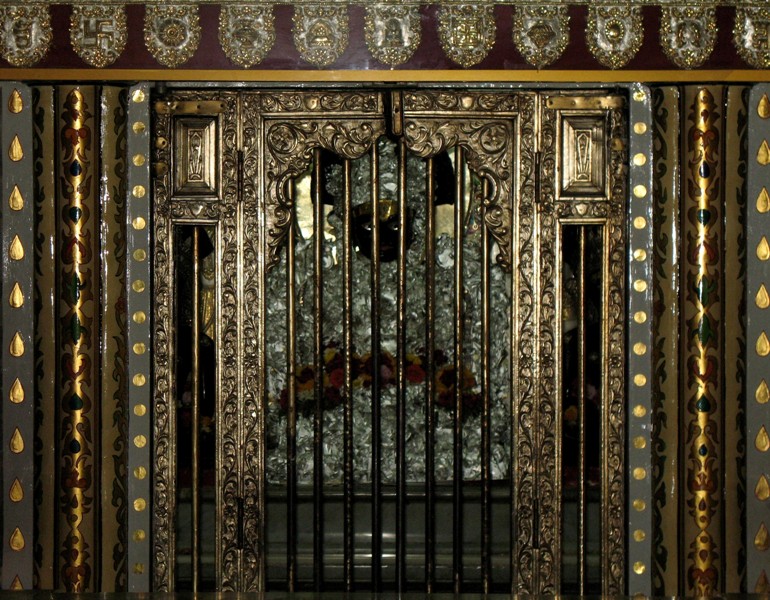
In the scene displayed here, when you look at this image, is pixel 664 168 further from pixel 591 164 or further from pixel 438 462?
pixel 438 462

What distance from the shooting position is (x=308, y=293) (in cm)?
446

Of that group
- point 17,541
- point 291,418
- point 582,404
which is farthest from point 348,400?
point 17,541

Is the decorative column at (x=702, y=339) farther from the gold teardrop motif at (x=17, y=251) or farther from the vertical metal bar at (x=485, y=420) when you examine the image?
the gold teardrop motif at (x=17, y=251)

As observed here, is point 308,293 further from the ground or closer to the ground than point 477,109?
closer to the ground

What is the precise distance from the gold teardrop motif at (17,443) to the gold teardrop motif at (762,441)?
270cm

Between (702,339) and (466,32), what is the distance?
4.70 feet

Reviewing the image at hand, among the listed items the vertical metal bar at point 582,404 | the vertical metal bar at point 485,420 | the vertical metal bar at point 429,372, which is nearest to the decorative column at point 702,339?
the vertical metal bar at point 582,404

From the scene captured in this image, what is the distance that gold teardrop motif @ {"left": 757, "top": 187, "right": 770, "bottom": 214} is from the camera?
136 inches

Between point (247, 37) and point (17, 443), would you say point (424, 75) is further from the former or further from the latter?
point (17, 443)

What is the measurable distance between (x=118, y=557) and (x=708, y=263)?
2.44m

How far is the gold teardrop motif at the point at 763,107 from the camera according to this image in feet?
11.3

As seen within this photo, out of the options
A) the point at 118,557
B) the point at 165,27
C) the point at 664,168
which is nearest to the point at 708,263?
the point at 664,168

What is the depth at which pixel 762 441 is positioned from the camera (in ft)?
11.4

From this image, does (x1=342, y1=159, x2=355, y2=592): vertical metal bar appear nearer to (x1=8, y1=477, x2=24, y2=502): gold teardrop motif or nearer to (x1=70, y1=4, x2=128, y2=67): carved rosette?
(x1=70, y1=4, x2=128, y2=67): carved rosette
